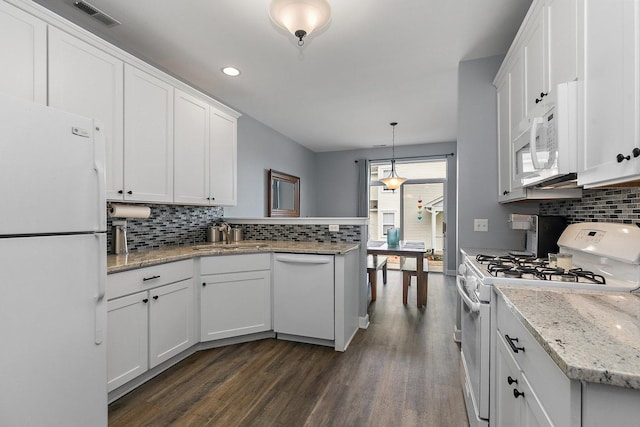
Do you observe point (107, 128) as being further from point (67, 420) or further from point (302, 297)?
point (302, 297)

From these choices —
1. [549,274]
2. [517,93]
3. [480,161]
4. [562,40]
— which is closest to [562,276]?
[549,274]

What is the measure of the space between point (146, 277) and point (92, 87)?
1.30 m

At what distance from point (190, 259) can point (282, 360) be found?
3.68 feet

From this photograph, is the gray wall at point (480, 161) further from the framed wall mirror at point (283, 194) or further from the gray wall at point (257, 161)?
the framed wall mirror at point (283, 194)

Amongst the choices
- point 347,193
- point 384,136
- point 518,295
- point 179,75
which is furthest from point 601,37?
point 347,193

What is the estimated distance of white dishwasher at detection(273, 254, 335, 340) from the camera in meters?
2.62

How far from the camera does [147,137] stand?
234 centimetres

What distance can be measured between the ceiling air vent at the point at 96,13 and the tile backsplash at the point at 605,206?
11.0ft

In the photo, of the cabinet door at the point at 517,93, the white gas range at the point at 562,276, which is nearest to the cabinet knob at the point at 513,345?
the white gas range at the point at 562,276

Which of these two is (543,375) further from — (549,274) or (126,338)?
(126,338)

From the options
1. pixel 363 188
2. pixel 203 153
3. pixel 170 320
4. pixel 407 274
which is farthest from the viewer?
pixel 363 188

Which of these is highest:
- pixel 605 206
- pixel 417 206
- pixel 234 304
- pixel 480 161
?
pixel 480 161

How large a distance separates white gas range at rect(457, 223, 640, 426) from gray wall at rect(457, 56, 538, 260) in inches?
34.5

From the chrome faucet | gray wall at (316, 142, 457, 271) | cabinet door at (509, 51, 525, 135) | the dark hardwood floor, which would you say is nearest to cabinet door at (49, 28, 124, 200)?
the chrome faucet
